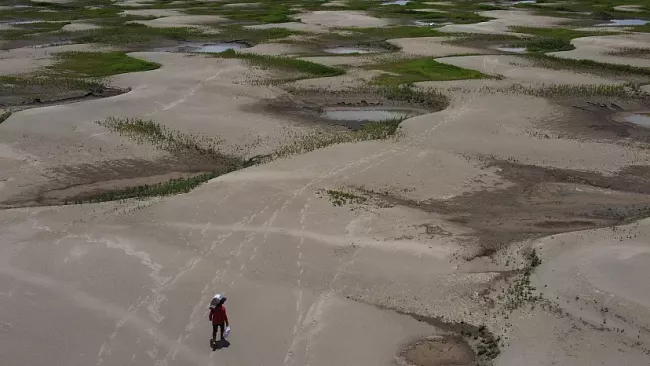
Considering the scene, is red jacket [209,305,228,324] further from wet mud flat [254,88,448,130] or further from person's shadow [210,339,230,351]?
wet mud flat [254,88,448,130]

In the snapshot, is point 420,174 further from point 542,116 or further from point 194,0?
point 194,0

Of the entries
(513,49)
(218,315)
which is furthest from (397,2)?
(218,315)

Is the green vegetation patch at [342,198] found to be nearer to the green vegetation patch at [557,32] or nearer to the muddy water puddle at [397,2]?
the green vegetation patch at [557,32]

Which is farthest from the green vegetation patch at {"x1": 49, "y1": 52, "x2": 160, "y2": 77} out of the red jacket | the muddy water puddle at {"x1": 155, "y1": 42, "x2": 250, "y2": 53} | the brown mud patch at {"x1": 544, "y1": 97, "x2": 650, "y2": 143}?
the red jacket

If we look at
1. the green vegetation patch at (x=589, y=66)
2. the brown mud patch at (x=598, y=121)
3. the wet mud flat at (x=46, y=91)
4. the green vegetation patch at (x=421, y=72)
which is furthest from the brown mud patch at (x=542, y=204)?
the wet mud flat at (x=46, y=91)

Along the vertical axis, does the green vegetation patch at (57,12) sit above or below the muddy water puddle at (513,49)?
above

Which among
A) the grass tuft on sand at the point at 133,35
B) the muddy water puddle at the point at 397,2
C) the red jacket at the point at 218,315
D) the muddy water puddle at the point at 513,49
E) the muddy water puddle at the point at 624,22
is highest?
the muddy water puddle at the point at 397,2

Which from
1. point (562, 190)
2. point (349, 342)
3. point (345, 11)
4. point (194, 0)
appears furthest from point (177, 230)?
Answer: point (194, 0)

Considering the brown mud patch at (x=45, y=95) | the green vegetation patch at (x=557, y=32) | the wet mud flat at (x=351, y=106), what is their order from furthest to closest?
1. the green vegetation patch at (x=557, y=32)
2. the brown mud patch at (x=45, y=95)
3. the wet mud flat at (x=351, y=106)
